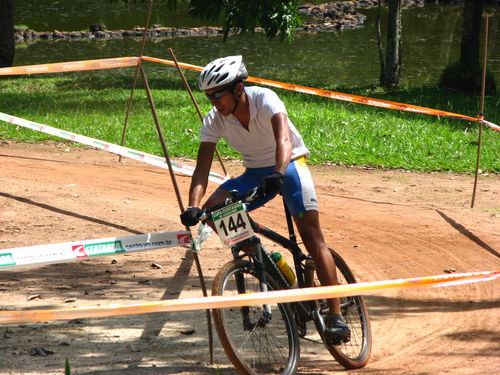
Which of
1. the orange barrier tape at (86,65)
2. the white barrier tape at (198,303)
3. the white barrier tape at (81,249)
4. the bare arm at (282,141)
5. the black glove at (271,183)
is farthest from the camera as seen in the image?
the orange barrier tape at (86,65)

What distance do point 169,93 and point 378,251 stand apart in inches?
379

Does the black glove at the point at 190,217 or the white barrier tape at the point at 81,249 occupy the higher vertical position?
the black glove at the point at 190,217

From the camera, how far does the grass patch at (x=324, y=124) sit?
11547 millimetres

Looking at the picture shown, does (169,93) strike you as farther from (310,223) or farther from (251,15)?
(310,223)

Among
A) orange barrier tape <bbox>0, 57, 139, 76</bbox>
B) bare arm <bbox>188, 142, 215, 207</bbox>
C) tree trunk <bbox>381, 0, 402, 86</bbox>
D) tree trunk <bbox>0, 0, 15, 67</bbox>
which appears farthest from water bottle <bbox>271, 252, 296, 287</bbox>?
tree trunk <bbox>0, 0, 15, 67</bbox>

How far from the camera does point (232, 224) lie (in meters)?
4.56

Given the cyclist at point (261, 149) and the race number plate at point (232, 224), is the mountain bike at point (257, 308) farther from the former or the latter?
the cyclist at point (261, 149)

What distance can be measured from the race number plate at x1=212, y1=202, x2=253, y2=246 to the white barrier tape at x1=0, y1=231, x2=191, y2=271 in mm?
381

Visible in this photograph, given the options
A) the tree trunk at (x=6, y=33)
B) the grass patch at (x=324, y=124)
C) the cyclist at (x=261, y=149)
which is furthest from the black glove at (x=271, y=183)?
the tree trunk at (x=6, y=33)

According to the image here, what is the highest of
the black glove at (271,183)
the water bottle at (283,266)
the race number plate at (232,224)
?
the black glove at (271,183)

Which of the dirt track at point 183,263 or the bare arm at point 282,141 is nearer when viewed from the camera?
the bare arm at point 282,141

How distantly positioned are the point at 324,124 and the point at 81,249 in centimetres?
910

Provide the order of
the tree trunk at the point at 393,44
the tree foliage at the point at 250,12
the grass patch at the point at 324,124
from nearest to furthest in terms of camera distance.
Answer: the grass patch at the point at 324,124 < the tree trunk at the point at 393,44 < the tree foliage at the point at 250,12

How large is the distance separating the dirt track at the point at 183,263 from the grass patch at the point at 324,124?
63cm
